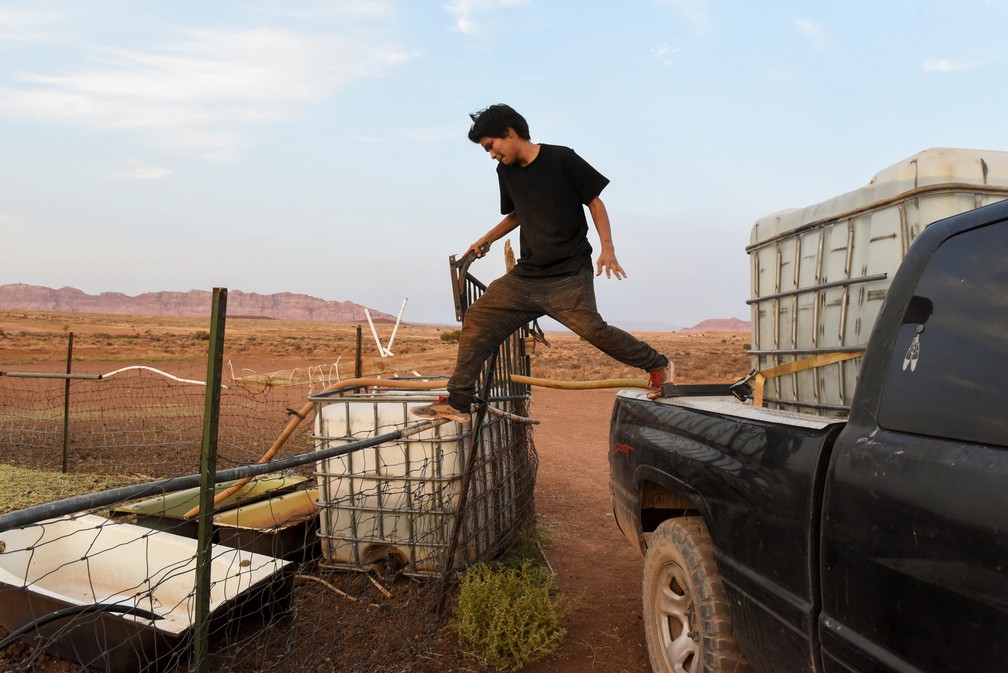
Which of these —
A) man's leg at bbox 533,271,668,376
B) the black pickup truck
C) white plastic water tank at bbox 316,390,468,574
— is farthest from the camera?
white plastic water tank at bbox 316,390,468,574

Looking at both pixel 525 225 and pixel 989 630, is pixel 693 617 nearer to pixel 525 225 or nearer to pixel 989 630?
pixel 989 630

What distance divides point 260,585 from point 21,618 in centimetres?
132

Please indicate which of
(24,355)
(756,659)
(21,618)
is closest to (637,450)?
(756,659)

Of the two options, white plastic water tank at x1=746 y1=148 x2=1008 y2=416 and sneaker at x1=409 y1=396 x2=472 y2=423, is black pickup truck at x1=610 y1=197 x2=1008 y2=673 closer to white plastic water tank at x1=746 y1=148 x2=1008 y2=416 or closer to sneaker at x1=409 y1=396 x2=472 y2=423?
white plastic water tank at x1=746 y1=148 x2=1008 y2=416

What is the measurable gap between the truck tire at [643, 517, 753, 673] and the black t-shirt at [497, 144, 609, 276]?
1517 millimetres

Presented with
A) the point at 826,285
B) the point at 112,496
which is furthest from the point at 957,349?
the point at 112,496

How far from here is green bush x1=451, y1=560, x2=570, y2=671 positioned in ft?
11.9

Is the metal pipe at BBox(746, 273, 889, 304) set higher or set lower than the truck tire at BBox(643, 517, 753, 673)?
higher

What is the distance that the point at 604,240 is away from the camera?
3.59 meters

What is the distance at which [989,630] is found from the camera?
1.36m

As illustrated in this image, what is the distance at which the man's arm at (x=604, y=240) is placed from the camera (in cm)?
354

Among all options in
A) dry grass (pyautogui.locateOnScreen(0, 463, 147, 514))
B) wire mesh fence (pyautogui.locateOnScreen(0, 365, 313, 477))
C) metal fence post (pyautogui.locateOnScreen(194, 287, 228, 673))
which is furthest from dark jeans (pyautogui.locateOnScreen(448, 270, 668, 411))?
dry grass (pyautogui.locateOnScreen(0, 463, 147, 514))

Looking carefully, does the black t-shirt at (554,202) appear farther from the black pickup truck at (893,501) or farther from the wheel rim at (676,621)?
the wheel rim at (676,621)

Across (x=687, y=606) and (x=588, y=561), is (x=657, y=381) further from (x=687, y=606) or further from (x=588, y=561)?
(x=588, y=561)
